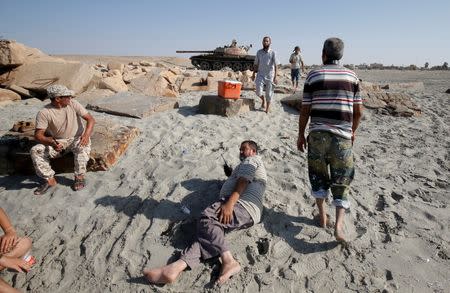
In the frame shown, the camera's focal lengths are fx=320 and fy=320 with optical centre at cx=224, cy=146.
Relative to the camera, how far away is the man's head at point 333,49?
7.91 feet

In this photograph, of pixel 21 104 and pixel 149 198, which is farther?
pixel 21 104

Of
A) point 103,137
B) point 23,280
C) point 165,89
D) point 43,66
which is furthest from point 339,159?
point 43,66

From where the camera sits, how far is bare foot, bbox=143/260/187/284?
2295mm

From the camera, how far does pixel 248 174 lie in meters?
2.74

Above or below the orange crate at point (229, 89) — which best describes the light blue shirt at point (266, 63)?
above

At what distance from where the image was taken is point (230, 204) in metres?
2.61

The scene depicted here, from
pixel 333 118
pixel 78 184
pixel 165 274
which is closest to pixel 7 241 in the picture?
pixel 165 274

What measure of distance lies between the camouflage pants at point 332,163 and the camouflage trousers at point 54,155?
99.9 inches

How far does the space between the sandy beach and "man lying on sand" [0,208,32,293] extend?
278mm

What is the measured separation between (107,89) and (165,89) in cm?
135

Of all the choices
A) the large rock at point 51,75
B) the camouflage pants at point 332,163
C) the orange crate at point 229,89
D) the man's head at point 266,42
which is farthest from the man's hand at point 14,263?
the large rock at point 51,75

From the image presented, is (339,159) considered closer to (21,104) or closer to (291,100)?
(291,100)

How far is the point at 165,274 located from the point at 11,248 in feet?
3.78

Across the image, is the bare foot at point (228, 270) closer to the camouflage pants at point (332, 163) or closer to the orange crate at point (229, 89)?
the camouflage pants at point (332, 163)
